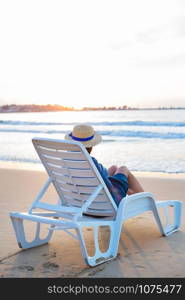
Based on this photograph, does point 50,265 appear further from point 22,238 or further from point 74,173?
point 74,173

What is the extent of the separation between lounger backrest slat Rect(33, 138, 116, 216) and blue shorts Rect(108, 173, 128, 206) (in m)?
0.22

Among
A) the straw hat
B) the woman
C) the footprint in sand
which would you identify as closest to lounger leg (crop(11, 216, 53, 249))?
the footprint in sand

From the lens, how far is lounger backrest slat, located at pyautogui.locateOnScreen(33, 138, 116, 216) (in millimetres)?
4055

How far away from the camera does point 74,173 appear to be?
4.26 metres

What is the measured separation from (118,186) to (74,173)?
0.65 metres

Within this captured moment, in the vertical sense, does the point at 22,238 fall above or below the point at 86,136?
below

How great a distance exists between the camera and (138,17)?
12.9 metres

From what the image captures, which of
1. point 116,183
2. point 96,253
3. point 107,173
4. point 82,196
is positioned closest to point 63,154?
point 82,196

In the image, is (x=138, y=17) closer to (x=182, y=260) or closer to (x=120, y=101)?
(x=182, y=260)

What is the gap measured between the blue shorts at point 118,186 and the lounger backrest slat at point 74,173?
22cm

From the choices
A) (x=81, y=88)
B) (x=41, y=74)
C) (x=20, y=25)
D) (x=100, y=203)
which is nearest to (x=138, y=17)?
(x=20, y=25)

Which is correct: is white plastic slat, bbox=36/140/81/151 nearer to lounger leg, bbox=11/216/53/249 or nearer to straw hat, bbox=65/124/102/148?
straw hat, bbox=65/124/102/148

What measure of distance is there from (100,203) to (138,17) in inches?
384

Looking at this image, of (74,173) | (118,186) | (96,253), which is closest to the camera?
(96,253)
